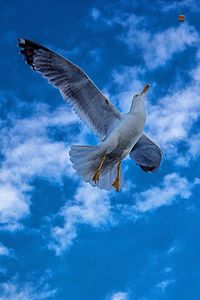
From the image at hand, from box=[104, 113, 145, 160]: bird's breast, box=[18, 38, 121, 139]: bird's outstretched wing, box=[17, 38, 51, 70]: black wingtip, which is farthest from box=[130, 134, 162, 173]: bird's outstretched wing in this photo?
box=[17, 38, 51, 70]: black wingtip

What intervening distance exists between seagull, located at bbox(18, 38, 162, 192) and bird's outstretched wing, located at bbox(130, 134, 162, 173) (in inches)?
0.8

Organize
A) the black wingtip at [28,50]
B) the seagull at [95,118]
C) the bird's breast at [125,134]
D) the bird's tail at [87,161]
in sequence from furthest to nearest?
the black wingtip at [28,50] → the bird's tail at [87,161] → the seagull at [95,118] → the bird's breast at [125,134]

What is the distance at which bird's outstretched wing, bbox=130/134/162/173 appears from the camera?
13421mm

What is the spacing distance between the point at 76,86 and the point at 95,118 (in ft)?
2.34

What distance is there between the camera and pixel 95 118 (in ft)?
42.9

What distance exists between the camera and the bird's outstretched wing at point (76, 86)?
1270cm

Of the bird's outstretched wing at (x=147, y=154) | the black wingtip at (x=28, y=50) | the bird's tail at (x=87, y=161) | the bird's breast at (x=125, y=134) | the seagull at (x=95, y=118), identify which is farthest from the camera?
the bird's outstretched wing at (x=147, y=154)

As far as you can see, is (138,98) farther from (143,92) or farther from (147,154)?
(147,154)

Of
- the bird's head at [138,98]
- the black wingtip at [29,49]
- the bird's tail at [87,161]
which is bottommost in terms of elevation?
the bird's tail at [87,161]

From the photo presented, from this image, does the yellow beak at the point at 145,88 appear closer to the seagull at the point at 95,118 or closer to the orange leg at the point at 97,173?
the seagull at the point at 95,118

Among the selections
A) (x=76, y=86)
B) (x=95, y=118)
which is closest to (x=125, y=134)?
(x=95, y=118)

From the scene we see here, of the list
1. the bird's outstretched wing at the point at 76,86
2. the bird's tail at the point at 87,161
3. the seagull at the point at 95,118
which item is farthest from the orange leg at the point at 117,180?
the bird's outstretched wing at the point at 76,86

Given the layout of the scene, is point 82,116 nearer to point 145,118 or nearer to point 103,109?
point 103,109

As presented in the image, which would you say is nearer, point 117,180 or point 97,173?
point 97,173
